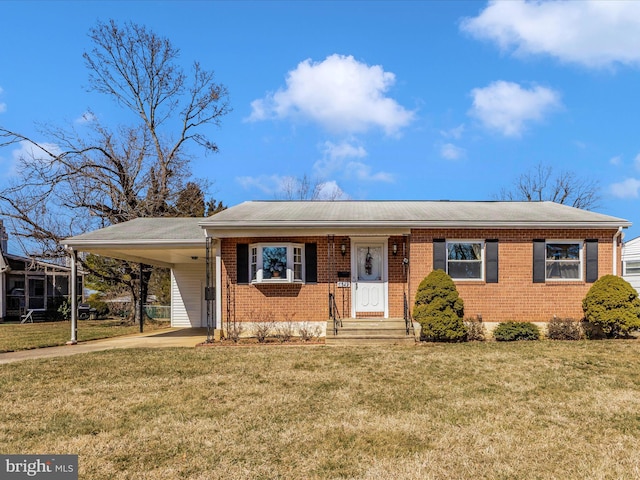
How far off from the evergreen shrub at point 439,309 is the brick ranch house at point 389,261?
548 mm

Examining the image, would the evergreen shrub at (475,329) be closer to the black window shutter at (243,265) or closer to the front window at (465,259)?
the front window at (465,259)

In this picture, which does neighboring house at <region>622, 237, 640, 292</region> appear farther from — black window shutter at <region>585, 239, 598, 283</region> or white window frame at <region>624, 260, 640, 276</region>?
black window shutter at <region>585, 239, 598, 283</region>

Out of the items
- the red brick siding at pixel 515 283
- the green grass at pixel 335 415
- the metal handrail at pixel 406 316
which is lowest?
the green grass at pixel 335 415

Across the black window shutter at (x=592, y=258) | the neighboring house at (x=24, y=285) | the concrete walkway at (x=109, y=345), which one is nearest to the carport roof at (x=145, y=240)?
the concrete walkway at (x=109, y=345)

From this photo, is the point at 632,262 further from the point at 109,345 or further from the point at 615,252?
the point at 109,345

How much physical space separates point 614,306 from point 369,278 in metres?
6.35

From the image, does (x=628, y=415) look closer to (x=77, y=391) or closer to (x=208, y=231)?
(x=77, y=391)

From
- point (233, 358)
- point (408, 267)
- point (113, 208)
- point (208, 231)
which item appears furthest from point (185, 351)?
point (113, 208)

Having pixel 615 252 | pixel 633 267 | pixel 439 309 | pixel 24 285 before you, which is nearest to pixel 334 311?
pixel 439 309

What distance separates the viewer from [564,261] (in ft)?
43.1

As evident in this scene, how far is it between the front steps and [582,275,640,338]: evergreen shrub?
490 centimetres

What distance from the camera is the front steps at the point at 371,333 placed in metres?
11.9

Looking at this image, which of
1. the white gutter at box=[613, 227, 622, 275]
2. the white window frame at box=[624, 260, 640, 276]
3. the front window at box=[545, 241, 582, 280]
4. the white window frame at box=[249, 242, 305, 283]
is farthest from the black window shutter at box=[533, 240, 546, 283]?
the white window frame at box=[624, 260, 640, 276]

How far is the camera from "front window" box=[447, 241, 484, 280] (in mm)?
13133
